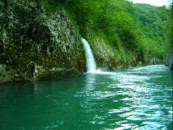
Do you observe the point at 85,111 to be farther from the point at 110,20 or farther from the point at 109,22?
the point at 110,20

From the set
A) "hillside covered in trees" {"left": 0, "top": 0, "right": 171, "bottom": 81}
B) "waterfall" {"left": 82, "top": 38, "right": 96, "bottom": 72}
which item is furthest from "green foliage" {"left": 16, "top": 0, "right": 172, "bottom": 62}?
"waterfall" {"left": 82, "top": 38, "right": 96, "bottom": 72}

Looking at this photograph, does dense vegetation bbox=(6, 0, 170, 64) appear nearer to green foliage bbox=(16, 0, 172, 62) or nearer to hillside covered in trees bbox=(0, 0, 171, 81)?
green foliage bbox=(16, 0, 172, 62)

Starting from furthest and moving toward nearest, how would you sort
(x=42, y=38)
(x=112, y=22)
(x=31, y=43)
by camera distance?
(x=112, y=22) < (x=42, y=38) < (x=31, y=43)

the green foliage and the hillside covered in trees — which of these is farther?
the green foliage

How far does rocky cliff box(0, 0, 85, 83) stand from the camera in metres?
20.3

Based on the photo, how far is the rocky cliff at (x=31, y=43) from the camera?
20.3 m

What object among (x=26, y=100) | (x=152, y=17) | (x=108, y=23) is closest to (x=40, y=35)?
(x=26, y=100)

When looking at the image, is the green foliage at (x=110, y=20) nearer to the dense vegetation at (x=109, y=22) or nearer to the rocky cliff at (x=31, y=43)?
the dense vegetation at (x=109, y=22)

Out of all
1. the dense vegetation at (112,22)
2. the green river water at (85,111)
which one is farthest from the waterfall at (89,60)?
the green river water at (85,111)

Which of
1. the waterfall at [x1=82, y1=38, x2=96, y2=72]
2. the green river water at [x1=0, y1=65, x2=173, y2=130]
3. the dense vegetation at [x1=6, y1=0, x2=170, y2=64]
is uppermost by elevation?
the dense vegetation at [x1=6, y1=0, x2=170, y2=64]

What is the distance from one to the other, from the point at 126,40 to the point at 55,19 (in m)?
43.5

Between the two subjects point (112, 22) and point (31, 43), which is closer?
point (31, 43)

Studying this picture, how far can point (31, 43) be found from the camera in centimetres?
2255

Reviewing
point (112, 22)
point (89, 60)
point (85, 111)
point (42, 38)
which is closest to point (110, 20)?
point (112, 22)
